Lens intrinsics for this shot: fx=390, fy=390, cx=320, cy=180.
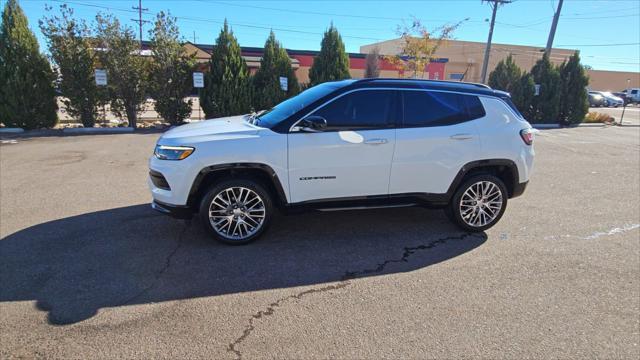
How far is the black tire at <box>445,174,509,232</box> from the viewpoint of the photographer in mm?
4785

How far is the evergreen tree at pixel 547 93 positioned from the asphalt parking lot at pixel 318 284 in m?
15.3

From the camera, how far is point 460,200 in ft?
15.8

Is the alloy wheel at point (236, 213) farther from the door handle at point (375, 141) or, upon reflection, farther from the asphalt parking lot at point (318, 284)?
the door handle at point (375, 141)

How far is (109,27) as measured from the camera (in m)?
13.2

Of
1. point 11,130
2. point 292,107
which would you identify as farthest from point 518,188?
point 11,130

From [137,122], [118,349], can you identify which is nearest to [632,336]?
[118,349]

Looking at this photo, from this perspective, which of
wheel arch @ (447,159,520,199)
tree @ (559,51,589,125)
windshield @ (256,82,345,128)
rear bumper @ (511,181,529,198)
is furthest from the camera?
tree @ (559,51,589,125)

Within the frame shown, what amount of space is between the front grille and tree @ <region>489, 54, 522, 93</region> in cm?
1988

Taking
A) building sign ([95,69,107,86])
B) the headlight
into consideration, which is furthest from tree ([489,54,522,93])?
the headlight

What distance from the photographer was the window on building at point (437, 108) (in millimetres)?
4555

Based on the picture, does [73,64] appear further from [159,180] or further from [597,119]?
[597,119]

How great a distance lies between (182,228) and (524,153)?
4.34 meters

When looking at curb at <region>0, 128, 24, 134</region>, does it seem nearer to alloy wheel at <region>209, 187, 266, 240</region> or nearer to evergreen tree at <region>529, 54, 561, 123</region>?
A: alloy wheel at <region>209, 187, 266, 240</region>

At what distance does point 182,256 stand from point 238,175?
3.36ft
